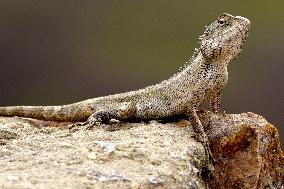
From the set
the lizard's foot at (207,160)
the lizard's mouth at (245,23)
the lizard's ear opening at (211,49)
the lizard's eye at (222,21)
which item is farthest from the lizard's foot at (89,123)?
the lizard's mouth at (245,23)

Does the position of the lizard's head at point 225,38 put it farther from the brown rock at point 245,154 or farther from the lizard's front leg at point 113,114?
the lizard's front leg at point 113,114

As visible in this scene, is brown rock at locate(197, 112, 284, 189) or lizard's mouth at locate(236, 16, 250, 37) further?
lizard's mouth at locate(236, 16, 250, 37)

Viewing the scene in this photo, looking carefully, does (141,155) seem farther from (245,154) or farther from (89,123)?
(89,123)

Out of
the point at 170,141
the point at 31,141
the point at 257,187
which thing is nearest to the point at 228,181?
the point at 257,187

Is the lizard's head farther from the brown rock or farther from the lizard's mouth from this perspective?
the brown rock

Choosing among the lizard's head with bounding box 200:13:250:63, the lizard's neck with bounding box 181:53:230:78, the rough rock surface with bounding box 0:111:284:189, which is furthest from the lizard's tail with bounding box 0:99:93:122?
the lizard's head with bounding box 200:13:250:63

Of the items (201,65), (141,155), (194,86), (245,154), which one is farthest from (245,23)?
(141,155)
